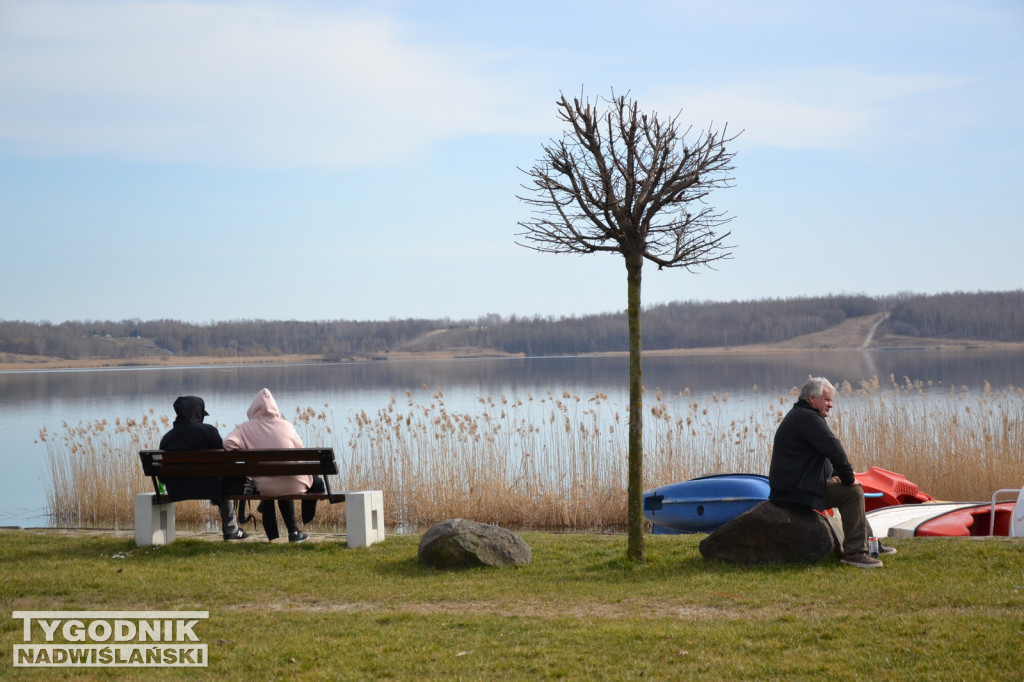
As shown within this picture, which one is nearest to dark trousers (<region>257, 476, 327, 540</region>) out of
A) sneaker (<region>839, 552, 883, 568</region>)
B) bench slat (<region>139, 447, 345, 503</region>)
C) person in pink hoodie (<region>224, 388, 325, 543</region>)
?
person in pink hoodie (<region>224, 388, 325, 543</region>)

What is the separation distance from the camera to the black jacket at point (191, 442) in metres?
8.43

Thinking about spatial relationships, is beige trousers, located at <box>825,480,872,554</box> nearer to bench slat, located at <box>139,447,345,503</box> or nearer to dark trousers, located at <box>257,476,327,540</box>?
bench slat, located at <box>139,447,345,503</box>

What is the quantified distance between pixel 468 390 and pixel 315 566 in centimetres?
2865

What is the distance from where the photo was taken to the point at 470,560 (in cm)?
722

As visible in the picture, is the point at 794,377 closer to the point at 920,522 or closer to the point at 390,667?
the point at 920,522

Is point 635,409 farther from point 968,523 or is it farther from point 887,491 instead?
point 887,491

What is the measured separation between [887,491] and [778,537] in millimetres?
4285

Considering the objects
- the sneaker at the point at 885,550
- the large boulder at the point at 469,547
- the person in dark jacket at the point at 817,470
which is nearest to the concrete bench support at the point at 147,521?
the large boulder at the point at 469,547

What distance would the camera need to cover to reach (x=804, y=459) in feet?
23.0

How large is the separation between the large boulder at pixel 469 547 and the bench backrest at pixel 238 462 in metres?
1.30

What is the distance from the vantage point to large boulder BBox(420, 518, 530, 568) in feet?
23.7

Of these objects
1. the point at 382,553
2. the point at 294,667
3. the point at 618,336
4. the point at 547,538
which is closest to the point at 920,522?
the point at 547,538

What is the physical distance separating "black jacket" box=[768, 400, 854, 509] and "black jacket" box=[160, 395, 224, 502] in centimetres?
492

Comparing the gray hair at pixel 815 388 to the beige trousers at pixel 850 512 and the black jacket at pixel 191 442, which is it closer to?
the beige trousers at pixel 850 512
